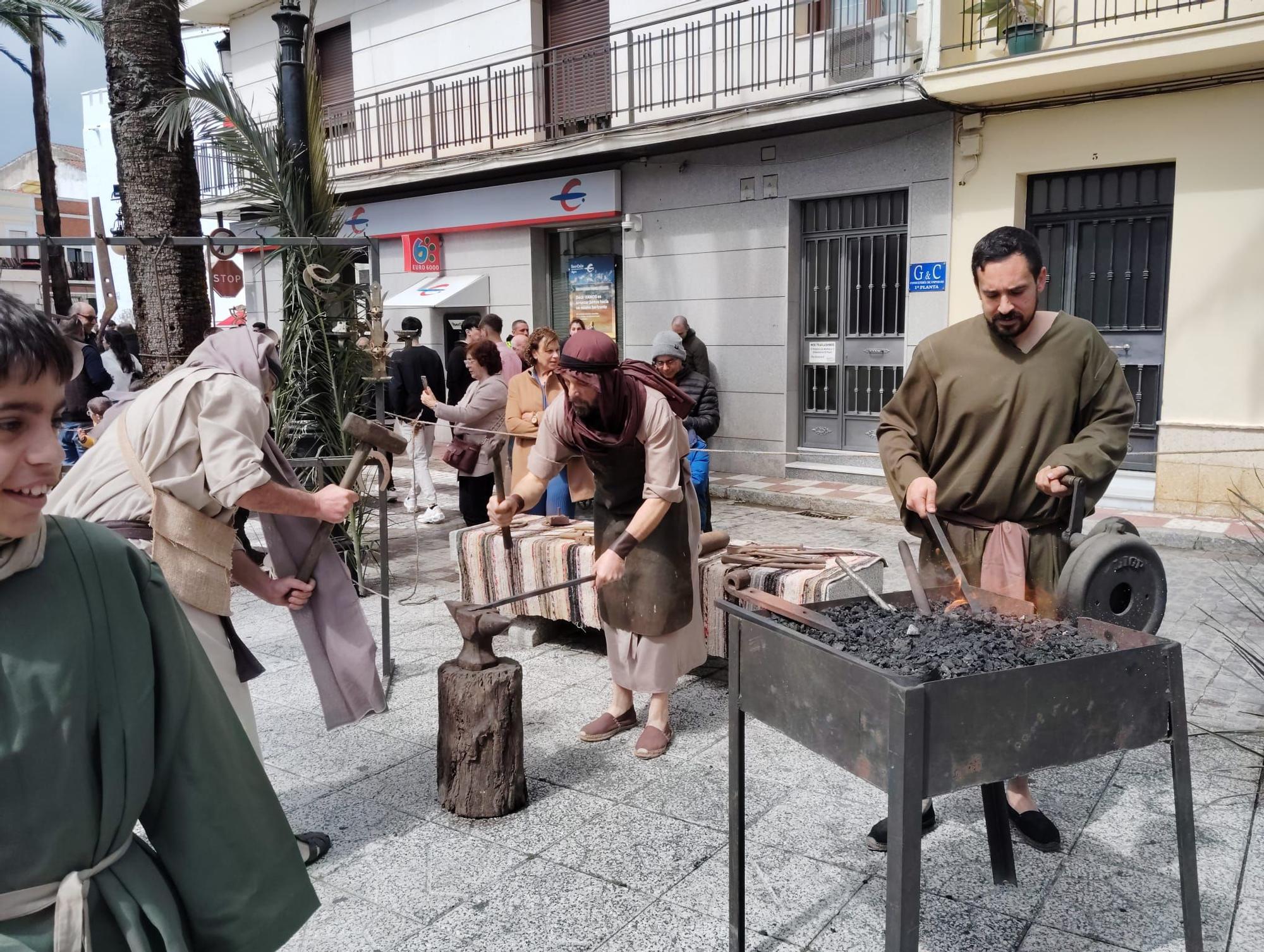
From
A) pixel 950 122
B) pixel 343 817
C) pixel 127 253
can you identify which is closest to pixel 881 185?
pixel 950 122

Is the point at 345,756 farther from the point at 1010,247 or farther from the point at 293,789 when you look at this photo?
the point at 1010,247

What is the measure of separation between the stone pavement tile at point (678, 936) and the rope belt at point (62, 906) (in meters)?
1.82

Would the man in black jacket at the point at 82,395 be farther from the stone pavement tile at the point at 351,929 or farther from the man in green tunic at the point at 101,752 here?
the man in green tunic at the point at 101,752

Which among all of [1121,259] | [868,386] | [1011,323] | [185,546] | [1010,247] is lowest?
[868,386]

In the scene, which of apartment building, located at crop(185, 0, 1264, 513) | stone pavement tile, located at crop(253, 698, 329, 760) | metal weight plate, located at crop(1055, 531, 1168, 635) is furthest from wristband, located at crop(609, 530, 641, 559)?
apartment building, located at crop(185, 0, 1264, 513)

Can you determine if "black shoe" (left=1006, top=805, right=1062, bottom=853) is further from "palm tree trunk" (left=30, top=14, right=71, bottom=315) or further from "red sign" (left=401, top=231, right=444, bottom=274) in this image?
"palm tree trunk" (left=30, top=14, right=71, bottom=315)

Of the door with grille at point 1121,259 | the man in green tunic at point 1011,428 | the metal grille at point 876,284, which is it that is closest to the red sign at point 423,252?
the metal grille at point 876,284

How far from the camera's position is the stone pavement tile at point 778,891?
2900 millimetres

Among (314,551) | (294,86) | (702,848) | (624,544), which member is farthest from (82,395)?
(702,848)

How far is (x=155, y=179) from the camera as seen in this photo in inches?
261

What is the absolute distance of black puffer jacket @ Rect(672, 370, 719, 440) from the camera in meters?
7.24

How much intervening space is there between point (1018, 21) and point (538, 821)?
29.8ft

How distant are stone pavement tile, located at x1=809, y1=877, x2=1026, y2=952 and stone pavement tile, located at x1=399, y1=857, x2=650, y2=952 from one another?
0.60m

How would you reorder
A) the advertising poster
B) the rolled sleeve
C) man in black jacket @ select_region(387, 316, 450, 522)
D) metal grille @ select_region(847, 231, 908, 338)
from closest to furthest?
1. the rolled sleeve
2. man in black jacket @ select_region(387, 316, 450, 522)
3. metal grille @ select_region(847, 231, 908, 338)
4. the advertising poster
